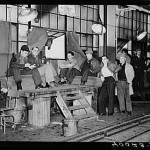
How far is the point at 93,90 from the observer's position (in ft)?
23.6

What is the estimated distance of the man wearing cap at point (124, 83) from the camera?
286 inches

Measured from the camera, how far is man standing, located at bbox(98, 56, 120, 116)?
715cm

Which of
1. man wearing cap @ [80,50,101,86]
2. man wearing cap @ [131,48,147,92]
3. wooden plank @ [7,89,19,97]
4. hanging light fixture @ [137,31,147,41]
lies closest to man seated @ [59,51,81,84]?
man wearing cap @ [80,50,101,86]

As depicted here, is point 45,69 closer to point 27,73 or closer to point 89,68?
point 27,73

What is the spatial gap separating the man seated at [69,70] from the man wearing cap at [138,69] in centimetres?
333

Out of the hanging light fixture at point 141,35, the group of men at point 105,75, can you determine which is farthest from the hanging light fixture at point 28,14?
the hanging light fixture at point 141,35

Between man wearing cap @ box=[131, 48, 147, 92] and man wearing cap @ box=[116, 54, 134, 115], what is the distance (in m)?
2.49

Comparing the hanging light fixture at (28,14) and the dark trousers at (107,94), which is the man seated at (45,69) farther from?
the dark trousers at (107,94)

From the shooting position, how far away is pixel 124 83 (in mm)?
7328

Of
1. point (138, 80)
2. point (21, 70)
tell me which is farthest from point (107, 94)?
point (138, 80)

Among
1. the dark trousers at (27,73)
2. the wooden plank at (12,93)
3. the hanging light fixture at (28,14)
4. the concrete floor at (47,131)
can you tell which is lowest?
the concrete floor at (47,131)

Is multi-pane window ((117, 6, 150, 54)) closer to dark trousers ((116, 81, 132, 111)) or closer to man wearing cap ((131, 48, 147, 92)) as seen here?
man wearing cap ((131, 48, 147, 92))
